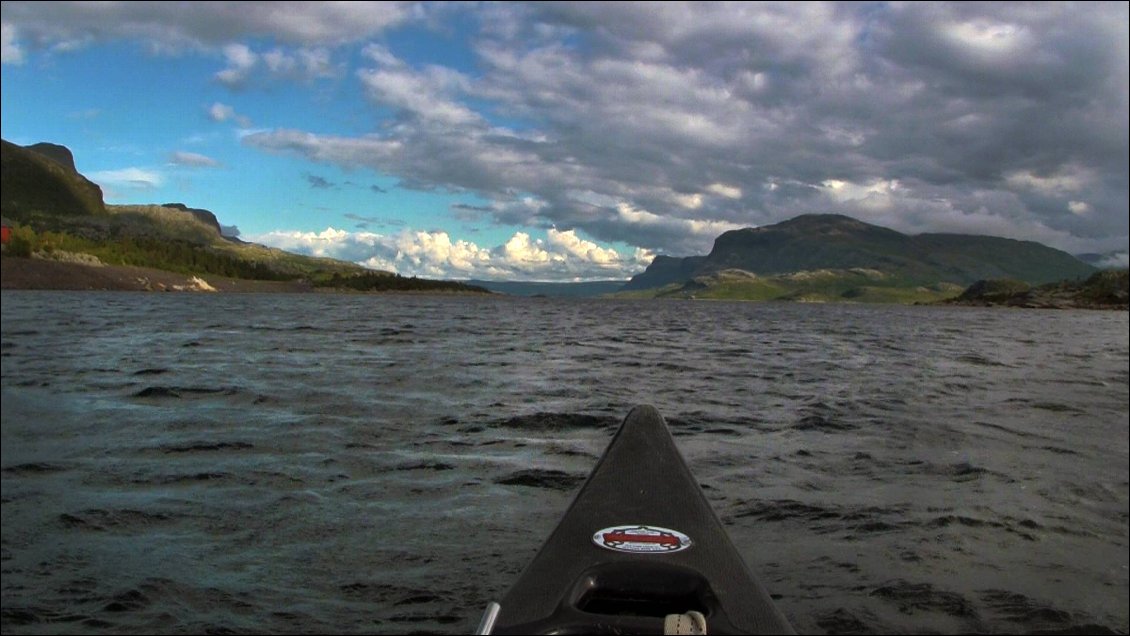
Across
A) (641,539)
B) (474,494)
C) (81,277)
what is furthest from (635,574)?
(81,277)

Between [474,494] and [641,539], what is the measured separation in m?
6.07

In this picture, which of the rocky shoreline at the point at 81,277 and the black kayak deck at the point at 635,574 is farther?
the rocky shoreline at the point at 81,277

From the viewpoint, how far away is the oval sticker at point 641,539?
614cm

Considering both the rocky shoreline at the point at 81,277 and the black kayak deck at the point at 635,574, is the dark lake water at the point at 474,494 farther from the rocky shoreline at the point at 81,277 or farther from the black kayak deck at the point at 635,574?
the rocky shoreline at the point at 81,277

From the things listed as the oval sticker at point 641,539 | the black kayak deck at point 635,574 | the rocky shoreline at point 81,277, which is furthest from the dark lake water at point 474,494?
the rocky shoreline at point 81,277

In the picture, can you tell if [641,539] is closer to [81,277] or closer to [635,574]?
[635,574]

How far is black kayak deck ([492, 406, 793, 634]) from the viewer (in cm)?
492

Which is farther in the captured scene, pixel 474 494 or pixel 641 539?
pixel 474 494

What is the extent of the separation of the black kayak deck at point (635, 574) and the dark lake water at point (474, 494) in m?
1.92

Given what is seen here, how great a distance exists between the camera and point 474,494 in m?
11.9

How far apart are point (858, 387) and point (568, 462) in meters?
16.2

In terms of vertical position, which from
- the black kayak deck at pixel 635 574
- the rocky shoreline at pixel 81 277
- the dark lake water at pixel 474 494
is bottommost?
the dark lake water at pixel 474 494

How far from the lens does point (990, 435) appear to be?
17453 millimetres

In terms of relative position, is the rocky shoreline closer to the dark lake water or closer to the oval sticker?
the dark lake water
